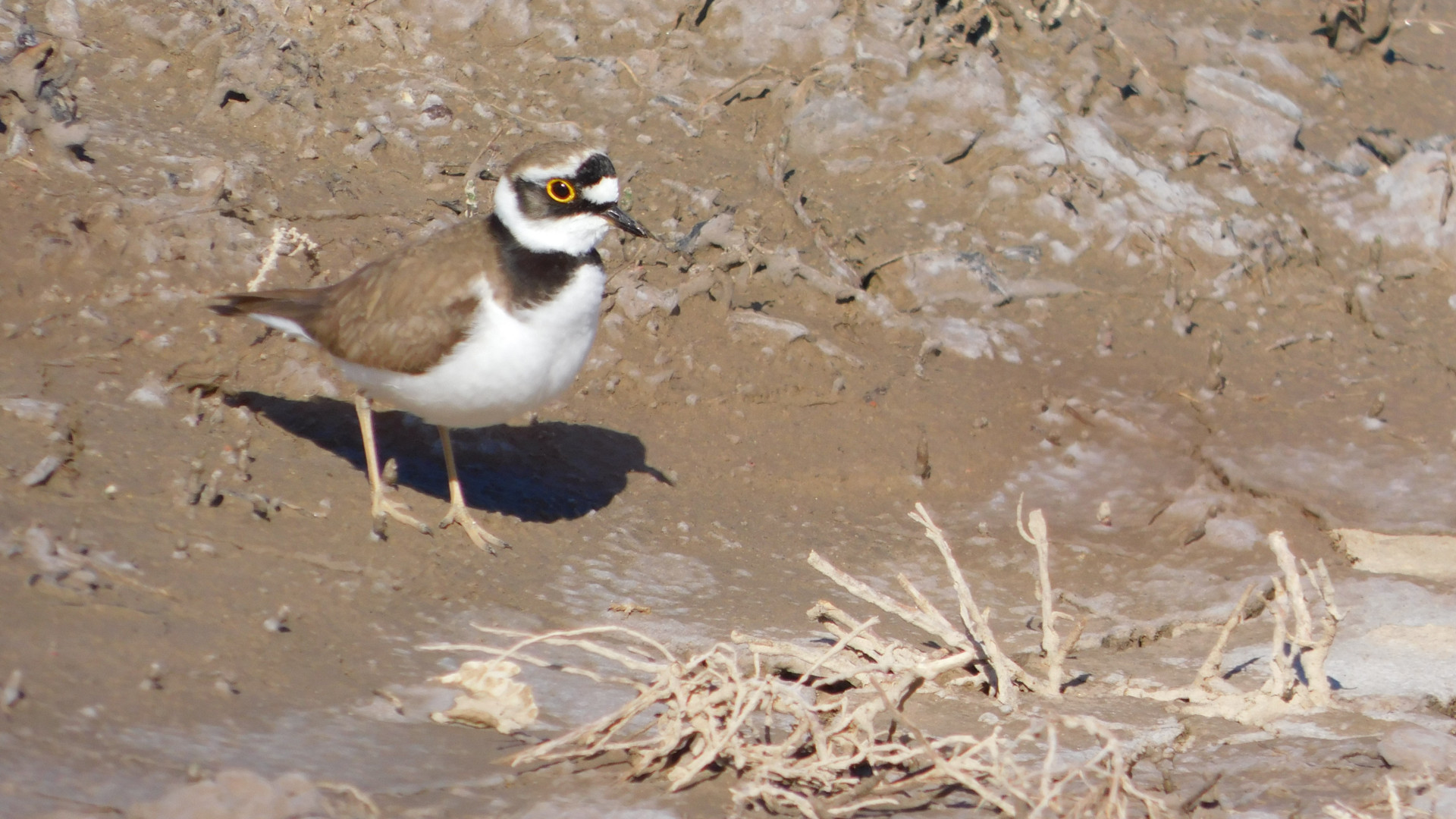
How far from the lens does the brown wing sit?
484cm

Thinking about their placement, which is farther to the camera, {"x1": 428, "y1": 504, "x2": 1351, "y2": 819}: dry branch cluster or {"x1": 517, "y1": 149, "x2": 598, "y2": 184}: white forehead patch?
{"x1": 517, "y1": 149, "x2": 598, "y2": 184}: white forehead patch

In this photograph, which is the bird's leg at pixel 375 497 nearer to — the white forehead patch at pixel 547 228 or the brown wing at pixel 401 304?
the brown wing at pixel 401 304

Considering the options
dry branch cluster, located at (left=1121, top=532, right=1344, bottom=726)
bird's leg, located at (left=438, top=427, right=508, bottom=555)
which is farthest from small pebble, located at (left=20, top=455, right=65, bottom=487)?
dry branch cluster, located at (left=1121, top=532, right=1344, bottom=726)

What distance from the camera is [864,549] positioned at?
18.3 feet

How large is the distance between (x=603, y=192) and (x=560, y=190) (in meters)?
0.17

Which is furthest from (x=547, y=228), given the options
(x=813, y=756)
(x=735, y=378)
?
(x=813, y=756)

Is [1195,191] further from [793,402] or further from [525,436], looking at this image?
[525,436]

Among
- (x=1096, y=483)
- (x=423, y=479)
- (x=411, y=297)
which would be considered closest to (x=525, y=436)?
(x=423, y=479)

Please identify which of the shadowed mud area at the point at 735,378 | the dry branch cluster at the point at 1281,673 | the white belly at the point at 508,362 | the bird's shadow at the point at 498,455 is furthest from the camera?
the bird's shadow at the point at 498,455

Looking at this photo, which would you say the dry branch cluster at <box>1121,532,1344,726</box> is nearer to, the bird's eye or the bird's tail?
the bird's eye

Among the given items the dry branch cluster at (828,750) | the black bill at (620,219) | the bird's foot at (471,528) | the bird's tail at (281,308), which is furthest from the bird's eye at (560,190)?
the dry branch cluster at (828,750)

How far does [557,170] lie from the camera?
16.3 feet

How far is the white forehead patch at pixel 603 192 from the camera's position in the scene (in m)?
5.02

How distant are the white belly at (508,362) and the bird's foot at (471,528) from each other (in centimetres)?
37
